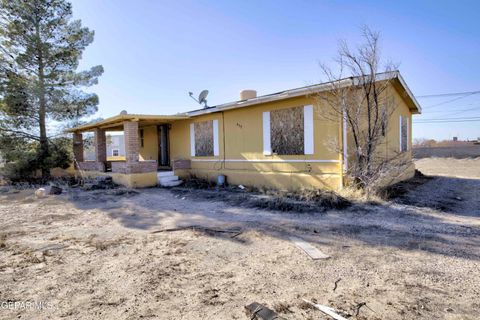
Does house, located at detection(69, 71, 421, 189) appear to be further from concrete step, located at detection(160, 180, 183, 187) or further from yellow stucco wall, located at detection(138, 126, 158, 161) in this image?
yellow stucco wall, located at detection(138, 126, 158, 161)

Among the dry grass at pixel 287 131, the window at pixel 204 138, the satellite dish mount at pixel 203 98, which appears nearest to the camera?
the dry grass at pixel 287 131

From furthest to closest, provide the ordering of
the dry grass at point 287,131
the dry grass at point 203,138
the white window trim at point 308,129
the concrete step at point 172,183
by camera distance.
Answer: the dry grass at point 203,138 → the concrete step at point 172,183 → the dry grass at point 287,131 → the white window trim at point 308,129

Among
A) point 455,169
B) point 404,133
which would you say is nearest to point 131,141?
point 404,133

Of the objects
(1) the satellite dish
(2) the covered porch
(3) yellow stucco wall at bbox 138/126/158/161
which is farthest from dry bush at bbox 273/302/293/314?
(3) yellow stucco wall at bbox 138/126/158/161

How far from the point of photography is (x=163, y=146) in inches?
550

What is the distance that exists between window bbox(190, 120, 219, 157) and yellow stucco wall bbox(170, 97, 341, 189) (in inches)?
8.3


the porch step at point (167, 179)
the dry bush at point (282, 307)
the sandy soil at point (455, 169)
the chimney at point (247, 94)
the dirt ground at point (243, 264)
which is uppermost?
A: the chimney at point (247, 94)

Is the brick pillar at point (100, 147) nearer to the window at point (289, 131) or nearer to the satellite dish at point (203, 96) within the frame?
the satellite dish at point (203, 96)

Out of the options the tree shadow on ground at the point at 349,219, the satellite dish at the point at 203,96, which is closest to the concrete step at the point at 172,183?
the tree shadow on ground at the point at 349,219

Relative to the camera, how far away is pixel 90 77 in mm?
14148

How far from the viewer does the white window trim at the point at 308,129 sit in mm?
7824

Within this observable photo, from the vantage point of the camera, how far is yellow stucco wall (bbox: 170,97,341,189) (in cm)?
761

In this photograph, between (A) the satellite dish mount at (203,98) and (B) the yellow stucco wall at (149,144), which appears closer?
(A) the satellite dish mount at (203,98)

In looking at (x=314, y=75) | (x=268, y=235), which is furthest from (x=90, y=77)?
(x=268, y=235)
